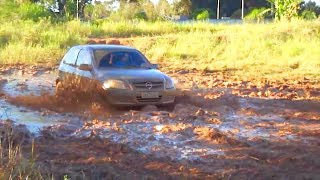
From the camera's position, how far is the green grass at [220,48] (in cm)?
2314

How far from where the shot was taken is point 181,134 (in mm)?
9711

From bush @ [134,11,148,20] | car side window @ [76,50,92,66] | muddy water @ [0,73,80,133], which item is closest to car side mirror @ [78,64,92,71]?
car side window @ [76,50,92,66]

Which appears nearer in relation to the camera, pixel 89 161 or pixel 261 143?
pixel 89 161

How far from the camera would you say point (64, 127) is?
10242 mm

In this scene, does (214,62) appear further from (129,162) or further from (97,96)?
(129,162)

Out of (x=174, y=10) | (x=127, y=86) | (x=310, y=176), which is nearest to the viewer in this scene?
(x=310, y=176)

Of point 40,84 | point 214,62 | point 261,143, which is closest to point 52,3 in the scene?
point 214,62

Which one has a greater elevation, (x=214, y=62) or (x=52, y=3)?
(x=52, y=3)

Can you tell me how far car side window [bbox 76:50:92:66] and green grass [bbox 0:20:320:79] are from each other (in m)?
8.68

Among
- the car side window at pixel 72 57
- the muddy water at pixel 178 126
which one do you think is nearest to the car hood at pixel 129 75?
the muddy water at pixel 178 126

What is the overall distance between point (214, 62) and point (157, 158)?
18.0 metres

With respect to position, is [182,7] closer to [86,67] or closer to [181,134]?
[86,67]

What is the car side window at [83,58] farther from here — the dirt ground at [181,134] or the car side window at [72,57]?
the dirt ground at [181,134]

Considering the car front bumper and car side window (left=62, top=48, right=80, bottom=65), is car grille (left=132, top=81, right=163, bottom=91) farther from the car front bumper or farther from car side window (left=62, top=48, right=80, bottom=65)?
car side window (left=62, top=48, right=80, bottom=65)
